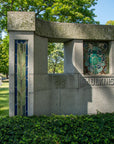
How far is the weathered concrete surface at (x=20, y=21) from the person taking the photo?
480 centimetres

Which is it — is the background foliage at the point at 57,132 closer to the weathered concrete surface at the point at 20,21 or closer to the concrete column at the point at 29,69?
the concrete column at the point at 29,69

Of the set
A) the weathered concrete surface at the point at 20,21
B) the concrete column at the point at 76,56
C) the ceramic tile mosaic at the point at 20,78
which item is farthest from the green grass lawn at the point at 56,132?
the weathered concrete surface at the point at 20,21

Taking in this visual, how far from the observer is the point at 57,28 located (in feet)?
18.6

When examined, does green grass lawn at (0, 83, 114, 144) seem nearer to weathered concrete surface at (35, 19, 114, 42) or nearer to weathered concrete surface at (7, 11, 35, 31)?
weathered concrete surface at (7, 11, 35, 31)

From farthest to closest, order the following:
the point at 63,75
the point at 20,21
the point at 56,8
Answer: the point at 56,8
the point at 63,75
the point at 20,21


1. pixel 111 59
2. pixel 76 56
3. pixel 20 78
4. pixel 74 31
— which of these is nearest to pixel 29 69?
pixel 20 78

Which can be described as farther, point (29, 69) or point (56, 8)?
point (56, 8)

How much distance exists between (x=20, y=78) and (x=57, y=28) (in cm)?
239

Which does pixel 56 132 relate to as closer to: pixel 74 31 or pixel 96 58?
pixel 96 58

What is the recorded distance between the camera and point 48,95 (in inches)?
217

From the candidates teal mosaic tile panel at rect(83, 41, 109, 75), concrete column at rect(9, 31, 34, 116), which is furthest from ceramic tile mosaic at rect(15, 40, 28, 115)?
teal mosaic tile panel at rect(83, 41, 109, 75)

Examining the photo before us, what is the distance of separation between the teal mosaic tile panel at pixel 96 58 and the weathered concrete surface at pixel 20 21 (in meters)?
2.40

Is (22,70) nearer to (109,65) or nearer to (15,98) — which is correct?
(15,98)

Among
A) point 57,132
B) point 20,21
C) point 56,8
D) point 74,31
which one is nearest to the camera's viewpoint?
point 57,132
